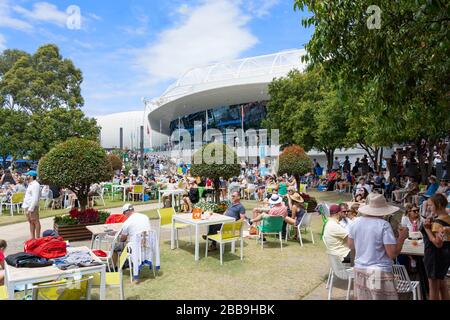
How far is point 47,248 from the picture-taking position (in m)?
4.45

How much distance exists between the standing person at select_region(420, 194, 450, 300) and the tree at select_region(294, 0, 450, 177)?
182 centimetres

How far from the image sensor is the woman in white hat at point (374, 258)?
3.29m

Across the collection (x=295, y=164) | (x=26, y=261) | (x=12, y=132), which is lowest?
(x=26, y=261)

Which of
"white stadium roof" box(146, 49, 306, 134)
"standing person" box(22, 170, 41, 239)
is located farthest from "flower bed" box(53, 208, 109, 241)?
"white stadium roof" box(146, 49, 306, 134)

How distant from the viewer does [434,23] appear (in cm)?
471

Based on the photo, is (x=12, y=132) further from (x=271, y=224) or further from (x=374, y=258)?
(x=374, y=258)

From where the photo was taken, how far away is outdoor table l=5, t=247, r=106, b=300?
12.0 feet

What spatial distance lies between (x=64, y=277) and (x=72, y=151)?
5.68 metres

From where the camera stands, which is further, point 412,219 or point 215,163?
point 215,163

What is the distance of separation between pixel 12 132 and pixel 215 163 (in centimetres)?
2251

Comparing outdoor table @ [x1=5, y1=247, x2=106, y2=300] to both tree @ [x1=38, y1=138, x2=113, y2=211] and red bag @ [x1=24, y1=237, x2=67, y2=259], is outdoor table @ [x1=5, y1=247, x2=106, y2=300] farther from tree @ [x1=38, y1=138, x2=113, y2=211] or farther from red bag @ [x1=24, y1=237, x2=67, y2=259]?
tree @ [x1=38, y1=138, x2=113, y2=211]

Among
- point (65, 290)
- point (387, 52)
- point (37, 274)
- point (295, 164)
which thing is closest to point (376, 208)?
point (387, 52)

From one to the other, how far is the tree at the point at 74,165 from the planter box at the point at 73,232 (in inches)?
32.3
